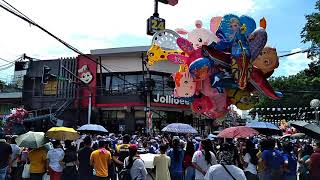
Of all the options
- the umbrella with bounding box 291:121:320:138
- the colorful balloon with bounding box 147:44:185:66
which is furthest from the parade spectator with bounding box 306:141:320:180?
the colorful balloon with bounding box 147:44:185:66

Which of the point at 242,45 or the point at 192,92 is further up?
the point at 242,45

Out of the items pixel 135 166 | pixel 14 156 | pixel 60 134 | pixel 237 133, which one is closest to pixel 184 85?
pixel 135 166

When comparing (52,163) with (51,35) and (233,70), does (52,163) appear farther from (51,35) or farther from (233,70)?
(233,70)

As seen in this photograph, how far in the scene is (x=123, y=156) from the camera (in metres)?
11.1

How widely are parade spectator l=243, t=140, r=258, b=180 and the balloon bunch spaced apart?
113 centimetres

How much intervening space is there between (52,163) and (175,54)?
3.99 meters

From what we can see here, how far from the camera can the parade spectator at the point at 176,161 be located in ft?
36.8

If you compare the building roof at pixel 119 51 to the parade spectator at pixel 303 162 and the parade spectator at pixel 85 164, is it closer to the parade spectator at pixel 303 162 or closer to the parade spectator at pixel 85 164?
the parade spectator at pixel 303 162

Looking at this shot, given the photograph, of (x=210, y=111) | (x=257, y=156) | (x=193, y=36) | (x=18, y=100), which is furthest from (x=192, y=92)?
(x=18, y=100)

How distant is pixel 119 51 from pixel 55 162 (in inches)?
993

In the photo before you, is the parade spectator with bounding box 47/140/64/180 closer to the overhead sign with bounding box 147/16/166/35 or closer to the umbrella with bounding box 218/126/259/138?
the overhead sign with bounding box 147/16/166/35

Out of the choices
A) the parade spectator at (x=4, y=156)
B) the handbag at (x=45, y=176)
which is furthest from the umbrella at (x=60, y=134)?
the parade spectator at (x=4, y=156)

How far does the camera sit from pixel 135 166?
9492 mm

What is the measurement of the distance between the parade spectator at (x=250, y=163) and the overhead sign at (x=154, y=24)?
4.49 m
